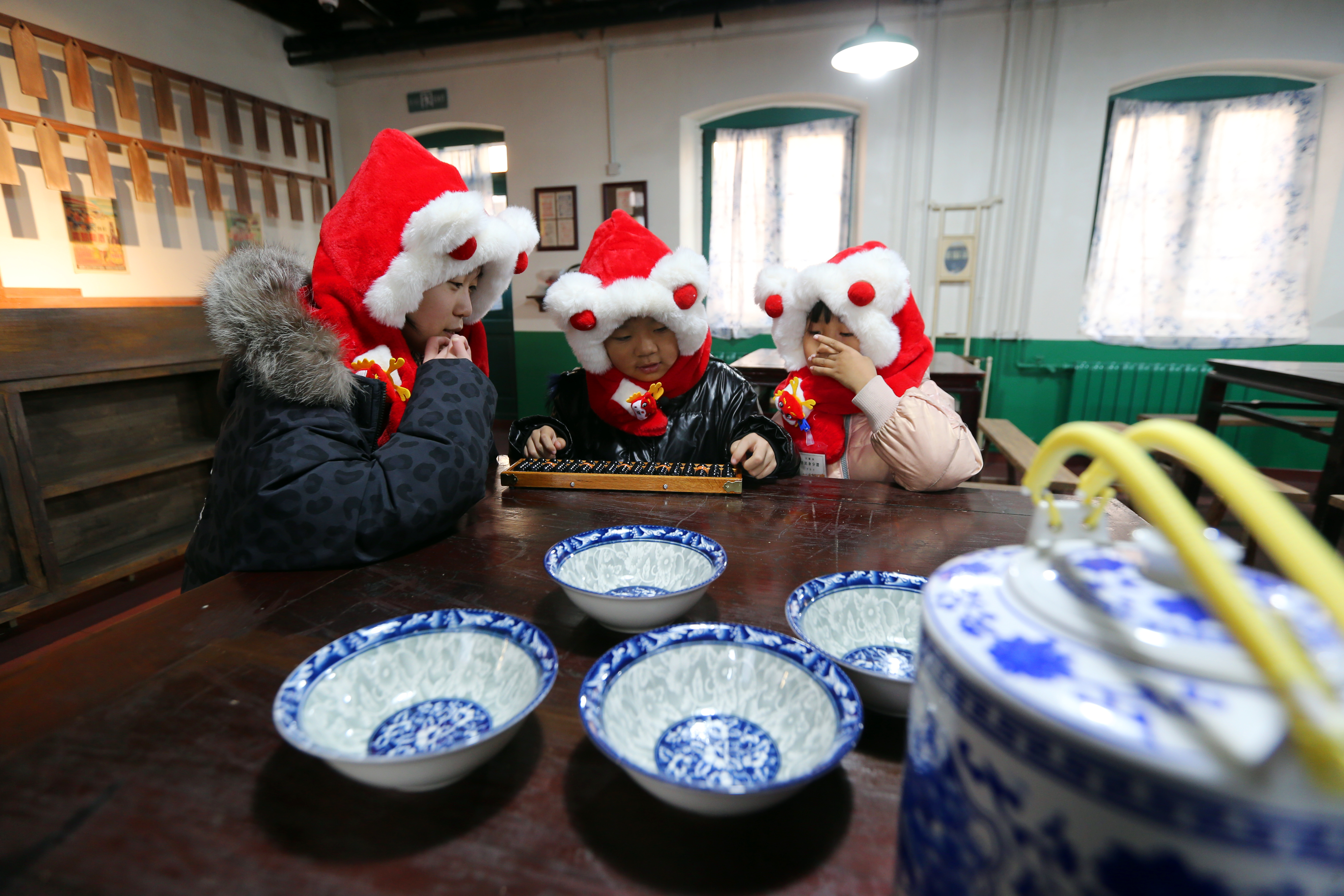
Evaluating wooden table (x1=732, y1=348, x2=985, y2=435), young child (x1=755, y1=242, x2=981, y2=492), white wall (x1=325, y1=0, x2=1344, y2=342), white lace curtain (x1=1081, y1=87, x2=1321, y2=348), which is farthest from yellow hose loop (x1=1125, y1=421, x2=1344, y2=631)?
white lace curtain (x1=1081, y1=87, x2=1321, y2=348)

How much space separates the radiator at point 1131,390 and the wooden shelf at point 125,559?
15.6ft

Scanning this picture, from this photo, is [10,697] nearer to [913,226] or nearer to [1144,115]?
[913,226]

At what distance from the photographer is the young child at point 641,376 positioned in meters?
1.36

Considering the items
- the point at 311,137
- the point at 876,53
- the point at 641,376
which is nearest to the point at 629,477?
the point at 641,376

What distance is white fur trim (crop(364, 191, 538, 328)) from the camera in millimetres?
1055

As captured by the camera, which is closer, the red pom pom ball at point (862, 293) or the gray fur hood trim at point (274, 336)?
the gray fur hood trim at point (274, 336)

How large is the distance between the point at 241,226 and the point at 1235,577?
17.0ft

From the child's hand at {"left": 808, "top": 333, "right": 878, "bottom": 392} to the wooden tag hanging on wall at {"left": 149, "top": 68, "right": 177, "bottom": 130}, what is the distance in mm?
4298

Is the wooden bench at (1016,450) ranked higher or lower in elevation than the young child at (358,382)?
lower

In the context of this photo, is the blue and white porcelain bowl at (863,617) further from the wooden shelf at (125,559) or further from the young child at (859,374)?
the wooden shelf at (125,559)

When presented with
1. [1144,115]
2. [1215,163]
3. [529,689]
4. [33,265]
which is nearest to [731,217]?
[1144,115]

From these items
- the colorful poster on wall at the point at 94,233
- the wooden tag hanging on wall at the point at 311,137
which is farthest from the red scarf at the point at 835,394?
the wooden tag hanging on wall at the point at 311,137

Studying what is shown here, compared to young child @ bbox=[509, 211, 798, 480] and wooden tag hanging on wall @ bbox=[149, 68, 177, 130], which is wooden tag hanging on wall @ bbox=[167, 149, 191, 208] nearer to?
wooden tag hanging on wall @ bbox=[149, 68, 177, 130]

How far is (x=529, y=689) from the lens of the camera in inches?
20.7
